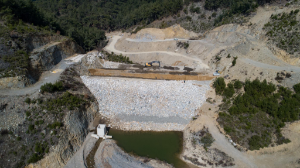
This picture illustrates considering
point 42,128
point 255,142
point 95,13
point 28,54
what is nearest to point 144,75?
point 42,128

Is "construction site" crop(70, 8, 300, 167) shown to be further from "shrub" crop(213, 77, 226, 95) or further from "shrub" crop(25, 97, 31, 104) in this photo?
"shrub" crop(25, 97, 31, 104)

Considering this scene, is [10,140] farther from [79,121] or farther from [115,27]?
[115,27]

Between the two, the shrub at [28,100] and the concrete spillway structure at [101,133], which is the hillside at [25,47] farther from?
the concrete spillway structure at [101,133]

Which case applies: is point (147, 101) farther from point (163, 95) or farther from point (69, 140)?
point (69, 140)

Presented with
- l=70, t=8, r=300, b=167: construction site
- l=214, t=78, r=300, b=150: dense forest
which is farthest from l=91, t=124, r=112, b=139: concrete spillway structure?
l=214, t=78, r=300, b=150: dense forest

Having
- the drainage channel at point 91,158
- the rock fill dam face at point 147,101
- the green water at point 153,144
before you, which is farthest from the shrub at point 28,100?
the green water at point 153,144

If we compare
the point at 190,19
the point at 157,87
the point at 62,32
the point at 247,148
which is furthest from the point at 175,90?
the point at 62,32
